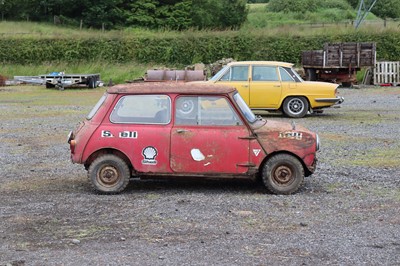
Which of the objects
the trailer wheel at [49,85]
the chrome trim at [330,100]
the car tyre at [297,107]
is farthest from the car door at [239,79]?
the trailer wheel at [49,85]

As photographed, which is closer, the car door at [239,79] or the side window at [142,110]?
the side window at [142,110]

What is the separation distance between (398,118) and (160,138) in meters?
12.5

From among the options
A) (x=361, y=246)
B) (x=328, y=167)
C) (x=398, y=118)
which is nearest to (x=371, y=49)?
(x=398, y=118)

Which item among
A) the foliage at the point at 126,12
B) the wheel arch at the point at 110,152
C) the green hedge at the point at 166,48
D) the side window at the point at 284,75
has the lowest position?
the wheel arch at the point at 110,152

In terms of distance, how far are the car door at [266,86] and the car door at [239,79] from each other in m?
0.21

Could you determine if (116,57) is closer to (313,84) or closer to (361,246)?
(313,84)

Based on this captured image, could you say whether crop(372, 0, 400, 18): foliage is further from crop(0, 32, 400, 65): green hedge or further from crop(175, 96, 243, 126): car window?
crop(175, 96, 243, 126): car window

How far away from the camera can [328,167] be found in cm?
1127

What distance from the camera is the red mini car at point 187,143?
910 cm

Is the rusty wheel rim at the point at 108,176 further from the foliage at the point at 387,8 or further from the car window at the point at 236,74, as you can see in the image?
the foliage at the point at 387,8

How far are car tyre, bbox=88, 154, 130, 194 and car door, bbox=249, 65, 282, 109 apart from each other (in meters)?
10.2

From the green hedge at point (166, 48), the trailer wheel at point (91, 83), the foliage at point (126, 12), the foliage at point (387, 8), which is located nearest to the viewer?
the trailer wheel at point (91, 83)

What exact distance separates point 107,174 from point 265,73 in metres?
10.7

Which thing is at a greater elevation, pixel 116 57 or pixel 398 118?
pixel 116 57
